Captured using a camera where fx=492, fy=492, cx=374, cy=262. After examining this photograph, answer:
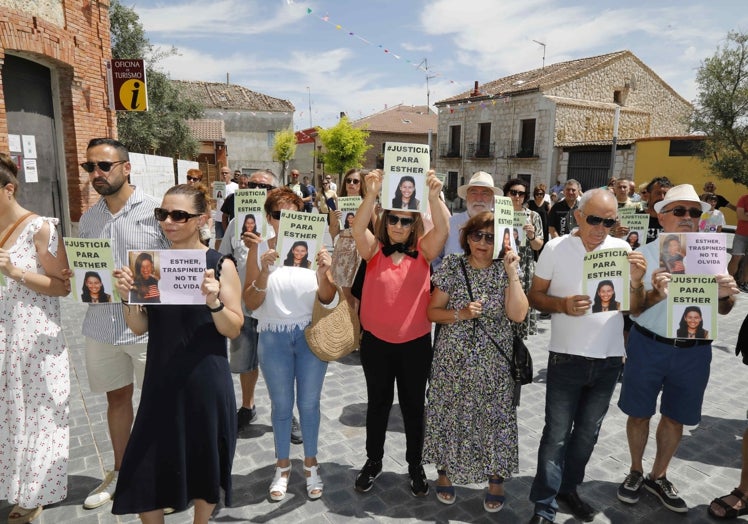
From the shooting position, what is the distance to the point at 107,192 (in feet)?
10.5

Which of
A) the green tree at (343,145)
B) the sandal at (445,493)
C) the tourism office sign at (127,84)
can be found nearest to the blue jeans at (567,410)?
the sandal at (445,493)

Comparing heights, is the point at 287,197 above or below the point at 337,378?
above

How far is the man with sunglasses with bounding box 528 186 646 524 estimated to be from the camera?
3.01 metres

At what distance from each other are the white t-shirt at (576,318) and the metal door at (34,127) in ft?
32.4

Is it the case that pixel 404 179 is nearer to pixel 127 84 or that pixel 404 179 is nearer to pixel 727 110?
pixel 127 84

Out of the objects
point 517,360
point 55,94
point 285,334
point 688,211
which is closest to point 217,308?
point 285,334

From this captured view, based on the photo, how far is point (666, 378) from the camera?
131 inches

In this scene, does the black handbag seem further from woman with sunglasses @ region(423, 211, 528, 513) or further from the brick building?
the brick building

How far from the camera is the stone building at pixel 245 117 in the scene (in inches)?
1766

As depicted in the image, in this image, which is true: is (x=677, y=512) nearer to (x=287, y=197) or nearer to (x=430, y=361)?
(x=430, y=361)

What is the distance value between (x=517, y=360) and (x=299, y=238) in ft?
5.26

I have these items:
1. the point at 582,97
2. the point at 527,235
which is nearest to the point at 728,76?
the point at 582,97

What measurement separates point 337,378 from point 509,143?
99.2ft

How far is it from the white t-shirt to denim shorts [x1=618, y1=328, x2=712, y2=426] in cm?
40
